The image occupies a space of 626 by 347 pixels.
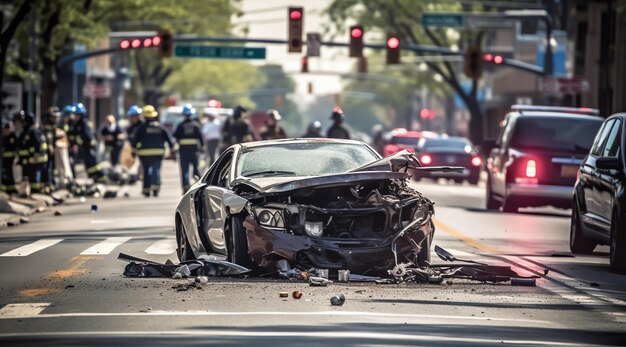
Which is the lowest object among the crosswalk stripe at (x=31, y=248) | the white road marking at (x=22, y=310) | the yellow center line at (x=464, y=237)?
the yellow center line at (x=464, y=237)

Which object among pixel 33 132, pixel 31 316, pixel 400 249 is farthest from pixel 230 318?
pixel 33 132

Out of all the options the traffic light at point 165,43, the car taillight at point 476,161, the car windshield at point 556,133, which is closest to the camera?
the car windshield at point 556,133

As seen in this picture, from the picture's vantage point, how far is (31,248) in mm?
19266

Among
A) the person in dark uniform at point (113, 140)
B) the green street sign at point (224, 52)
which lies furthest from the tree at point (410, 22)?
the person in dark uniform at point (113, 140)

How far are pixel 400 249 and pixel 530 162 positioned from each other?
13.3m

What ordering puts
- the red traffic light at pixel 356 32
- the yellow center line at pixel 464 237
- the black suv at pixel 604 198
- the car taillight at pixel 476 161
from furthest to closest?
the red traffic light at pixel 356 32 → the car taillight at pixel 476 161 → the yellow center line at pixel 464 237 → the black suv at pixel 604 198

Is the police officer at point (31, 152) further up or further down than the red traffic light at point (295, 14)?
further down

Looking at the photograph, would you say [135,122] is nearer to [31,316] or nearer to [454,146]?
[454,146]

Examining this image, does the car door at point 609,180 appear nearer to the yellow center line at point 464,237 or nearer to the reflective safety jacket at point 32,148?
the yellow center line at point 464,237

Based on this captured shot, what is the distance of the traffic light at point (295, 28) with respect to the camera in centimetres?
5234

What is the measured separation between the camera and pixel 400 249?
46.8 feet

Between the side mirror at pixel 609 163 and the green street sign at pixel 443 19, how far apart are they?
38.2 meters

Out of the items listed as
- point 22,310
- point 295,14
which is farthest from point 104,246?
point 295,14

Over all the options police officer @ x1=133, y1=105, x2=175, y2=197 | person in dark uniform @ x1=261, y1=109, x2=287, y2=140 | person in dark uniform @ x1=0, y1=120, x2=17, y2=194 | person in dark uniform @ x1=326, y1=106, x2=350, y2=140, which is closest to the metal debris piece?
person in dark uniform @ x1=326, y1=106, x2=350, y2=140
